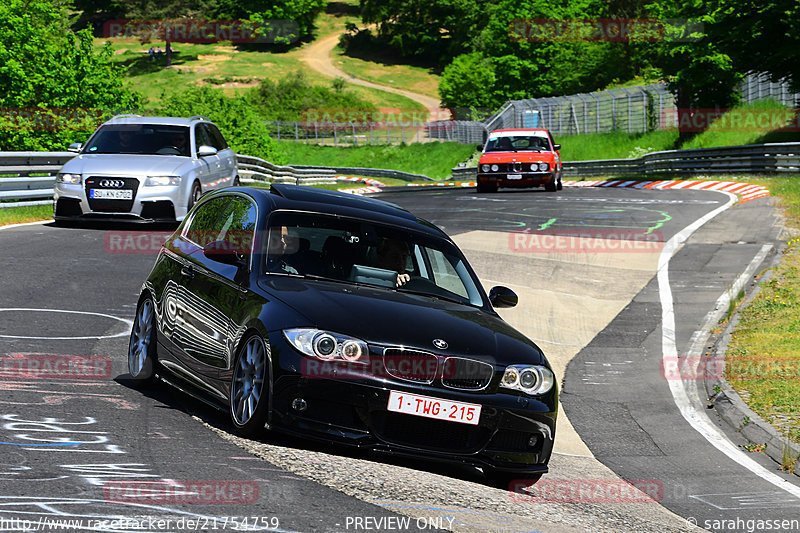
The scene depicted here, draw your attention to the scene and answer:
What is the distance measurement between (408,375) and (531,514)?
3.52 ft

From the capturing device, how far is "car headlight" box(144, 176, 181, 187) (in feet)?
60.6

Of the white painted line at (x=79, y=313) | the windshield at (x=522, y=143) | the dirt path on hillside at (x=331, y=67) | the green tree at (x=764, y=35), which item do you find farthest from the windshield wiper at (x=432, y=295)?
the dirt path on hillside at (x=331, y=67)

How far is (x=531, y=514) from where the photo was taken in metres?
6.19

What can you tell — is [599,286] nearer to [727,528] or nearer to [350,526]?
[727,528]

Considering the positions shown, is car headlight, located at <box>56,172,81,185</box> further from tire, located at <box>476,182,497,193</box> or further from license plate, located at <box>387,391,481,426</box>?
tire, located at <box>476,182,497,193</box>

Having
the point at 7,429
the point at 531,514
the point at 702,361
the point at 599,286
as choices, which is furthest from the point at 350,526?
the point at 599,286

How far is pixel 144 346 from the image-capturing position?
336 inches

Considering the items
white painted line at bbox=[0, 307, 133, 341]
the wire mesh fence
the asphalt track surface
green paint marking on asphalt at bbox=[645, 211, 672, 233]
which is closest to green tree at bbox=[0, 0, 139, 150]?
the wire mesh fence

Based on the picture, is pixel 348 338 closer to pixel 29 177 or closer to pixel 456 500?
pixel 456 500

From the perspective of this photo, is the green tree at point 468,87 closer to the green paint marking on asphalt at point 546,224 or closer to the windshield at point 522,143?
the windshield at point 522,143

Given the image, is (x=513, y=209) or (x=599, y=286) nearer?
(x=599, y=286)

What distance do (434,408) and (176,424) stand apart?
1.69 m

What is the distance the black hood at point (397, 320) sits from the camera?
6.73m

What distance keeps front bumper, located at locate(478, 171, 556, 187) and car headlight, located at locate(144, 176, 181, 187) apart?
632 inches
